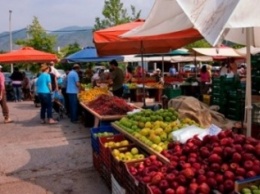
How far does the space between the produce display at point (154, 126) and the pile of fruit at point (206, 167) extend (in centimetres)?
70

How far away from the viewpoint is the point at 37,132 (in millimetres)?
9891

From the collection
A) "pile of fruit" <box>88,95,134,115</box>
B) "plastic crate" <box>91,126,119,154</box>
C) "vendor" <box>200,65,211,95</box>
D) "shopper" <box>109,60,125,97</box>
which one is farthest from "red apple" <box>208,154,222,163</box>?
"vendor" <box>200,65,211,95</box>

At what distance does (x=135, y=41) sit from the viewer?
843 cm

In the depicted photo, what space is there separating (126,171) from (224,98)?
575cm

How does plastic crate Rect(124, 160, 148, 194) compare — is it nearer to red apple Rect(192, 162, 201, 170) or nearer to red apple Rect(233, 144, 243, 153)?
red apple Rect(192, 162, 201, 170)

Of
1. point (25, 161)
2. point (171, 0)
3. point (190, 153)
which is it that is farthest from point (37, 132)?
point (190, 153)

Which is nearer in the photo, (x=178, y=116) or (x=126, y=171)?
(x=126, y=171)

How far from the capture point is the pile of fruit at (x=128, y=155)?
15.6 ft

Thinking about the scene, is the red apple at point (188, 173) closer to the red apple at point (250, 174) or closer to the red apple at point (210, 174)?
the red apple at point (210, 174)

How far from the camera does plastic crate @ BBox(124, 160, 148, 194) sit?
11.5ft

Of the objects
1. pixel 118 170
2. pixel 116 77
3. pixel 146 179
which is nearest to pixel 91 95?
pixel 116 77

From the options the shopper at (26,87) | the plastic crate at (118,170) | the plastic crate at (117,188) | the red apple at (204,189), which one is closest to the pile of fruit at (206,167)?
the red apple at (204,189)

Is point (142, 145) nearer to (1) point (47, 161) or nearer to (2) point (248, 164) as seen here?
(2) point (248, 164)

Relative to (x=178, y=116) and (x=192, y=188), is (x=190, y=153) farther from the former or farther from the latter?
(x=178, y=116)
